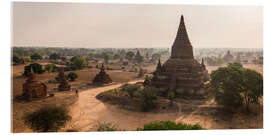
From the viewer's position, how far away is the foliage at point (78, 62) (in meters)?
29.0

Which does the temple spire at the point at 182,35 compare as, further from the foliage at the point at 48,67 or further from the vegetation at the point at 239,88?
the foliage at the point at 48,67

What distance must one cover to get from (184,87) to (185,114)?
3323mm

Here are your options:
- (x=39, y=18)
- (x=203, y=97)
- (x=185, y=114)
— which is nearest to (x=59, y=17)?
(x=39, y=18)

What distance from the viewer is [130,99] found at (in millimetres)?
15031

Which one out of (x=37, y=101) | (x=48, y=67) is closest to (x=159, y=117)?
(x=37, y=101)

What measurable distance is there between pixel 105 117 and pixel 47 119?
3615 mm

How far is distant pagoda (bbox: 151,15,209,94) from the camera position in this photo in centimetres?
1552

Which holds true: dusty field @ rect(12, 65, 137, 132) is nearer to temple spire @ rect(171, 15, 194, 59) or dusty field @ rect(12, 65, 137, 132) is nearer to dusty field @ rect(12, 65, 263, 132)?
dusty field @ rect(12, 65, 263, 132)

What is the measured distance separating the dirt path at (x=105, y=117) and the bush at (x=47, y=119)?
98 cm

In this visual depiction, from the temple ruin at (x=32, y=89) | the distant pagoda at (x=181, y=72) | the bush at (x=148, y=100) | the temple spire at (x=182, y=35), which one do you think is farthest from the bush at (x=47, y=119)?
the temple spire at (x=182, y=35)

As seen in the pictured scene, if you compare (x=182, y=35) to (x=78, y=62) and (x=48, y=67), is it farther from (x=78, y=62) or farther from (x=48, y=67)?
(x=48, y=67)

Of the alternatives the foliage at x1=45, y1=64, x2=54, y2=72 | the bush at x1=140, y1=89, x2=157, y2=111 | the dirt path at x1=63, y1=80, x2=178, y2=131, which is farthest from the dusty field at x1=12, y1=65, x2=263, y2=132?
the foliage at x1=45, y1=64, x2=54, y2=72

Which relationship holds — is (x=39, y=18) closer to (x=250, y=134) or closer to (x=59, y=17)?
(x=59, y=17)

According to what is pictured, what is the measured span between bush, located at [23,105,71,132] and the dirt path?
977mm
